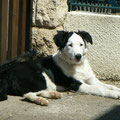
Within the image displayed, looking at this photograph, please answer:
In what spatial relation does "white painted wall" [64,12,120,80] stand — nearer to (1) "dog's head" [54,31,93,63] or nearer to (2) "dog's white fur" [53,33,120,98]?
(2) "dog's white fur" [53,33,120,98]

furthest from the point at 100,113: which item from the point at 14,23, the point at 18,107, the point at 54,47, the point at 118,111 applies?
the point at 14,23

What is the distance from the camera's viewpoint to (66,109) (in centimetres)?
463

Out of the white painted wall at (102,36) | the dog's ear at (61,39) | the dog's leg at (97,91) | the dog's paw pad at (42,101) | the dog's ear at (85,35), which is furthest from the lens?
the white painted wall at (102,36)

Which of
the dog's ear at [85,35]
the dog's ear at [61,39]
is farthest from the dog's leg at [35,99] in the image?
the dog's ear at [85,35]

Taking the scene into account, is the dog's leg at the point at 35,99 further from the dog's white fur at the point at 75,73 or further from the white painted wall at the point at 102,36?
the white painted wall at the point at 102,36

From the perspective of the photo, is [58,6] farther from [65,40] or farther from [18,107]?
[18,107]

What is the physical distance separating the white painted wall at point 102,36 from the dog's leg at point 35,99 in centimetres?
162

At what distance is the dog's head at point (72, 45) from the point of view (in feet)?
17.2

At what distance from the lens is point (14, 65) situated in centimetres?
583

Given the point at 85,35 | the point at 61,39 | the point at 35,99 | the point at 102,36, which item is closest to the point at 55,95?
the point at 35,99

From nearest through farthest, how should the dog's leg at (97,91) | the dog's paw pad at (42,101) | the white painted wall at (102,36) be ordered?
the dog's paw pad at (42,101) → the dog's leg at (97,91) → the white painted wall at (102,36)

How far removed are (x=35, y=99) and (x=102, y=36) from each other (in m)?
1.90

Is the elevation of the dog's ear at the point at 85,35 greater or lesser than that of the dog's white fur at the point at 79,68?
greater

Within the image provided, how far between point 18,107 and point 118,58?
2.22 m
